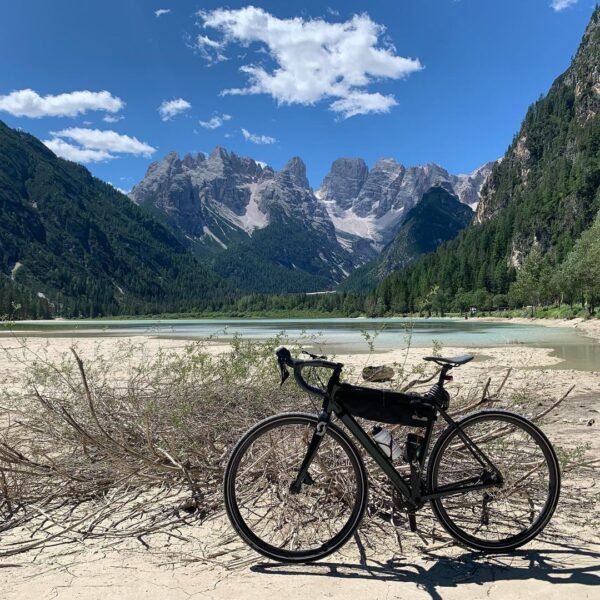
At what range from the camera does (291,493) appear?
14.8 feet

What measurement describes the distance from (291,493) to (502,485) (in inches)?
73.5

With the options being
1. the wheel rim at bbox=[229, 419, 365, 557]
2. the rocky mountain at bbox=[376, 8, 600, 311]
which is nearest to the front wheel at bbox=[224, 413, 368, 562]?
the wheel rim at bbox=[229, 419, 365, 557]

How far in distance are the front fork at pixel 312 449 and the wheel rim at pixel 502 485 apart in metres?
1.00

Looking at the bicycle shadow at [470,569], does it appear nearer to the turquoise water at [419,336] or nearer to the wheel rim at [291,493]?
the wheel rim at [291,493]

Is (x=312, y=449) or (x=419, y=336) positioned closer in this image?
(x=312, y=449)

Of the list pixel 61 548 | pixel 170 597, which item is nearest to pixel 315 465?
pixel 170 597

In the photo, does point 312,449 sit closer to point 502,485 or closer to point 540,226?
point 502,485

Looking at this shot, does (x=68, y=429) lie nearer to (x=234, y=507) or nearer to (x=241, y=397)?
(x=241, y=397)

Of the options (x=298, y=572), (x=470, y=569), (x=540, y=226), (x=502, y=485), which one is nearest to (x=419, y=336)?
(x=502, y=485)

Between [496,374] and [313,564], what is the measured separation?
1745cm

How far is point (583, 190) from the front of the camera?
138500 millimetres

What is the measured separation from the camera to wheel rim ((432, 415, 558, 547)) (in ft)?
14.6

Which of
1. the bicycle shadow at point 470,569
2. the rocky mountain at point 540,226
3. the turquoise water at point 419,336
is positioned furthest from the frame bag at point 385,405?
the rocky mountain at point 540,226

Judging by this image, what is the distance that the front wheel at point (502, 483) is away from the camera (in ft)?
14.4
